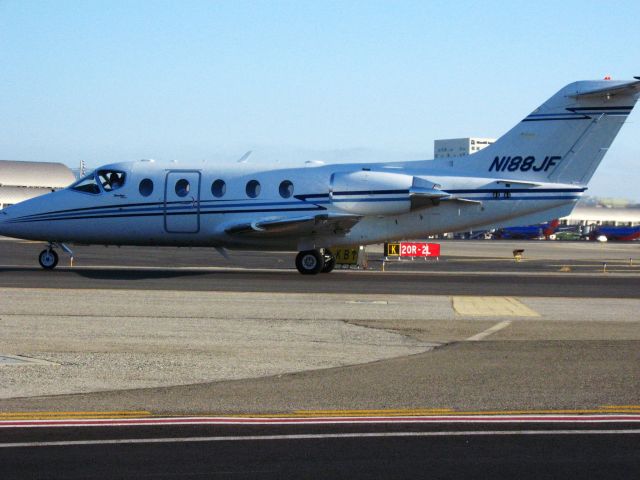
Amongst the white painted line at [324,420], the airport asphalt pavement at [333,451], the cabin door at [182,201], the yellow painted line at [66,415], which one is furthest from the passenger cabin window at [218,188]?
the airport asphalt pavement at [333,451]

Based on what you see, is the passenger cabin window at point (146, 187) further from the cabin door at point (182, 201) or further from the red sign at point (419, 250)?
the red sign at point (419, 250)

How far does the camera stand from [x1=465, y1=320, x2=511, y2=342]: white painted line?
1592cm

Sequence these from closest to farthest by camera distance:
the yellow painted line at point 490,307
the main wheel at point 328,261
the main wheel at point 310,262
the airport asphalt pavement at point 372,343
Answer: the airport asphalt pavement at point 372,343 < the yellow painted line at point 490,307 < the main wheel at point 310,262 < the main wheel at point 328,261

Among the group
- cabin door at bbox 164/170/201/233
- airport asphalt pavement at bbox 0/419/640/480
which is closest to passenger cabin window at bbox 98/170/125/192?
cabin door at bbox 164/170/201/233

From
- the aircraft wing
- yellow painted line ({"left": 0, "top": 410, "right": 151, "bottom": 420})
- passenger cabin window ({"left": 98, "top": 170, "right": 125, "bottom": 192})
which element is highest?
passenger cabin window ({"left": 98, "top": 170, "right": 125, "bottom": 192})

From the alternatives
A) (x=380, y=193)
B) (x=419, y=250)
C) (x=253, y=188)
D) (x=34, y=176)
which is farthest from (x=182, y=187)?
(x=34, y=176)

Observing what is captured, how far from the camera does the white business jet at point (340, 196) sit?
2988cm

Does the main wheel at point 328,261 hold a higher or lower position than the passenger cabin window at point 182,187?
lower

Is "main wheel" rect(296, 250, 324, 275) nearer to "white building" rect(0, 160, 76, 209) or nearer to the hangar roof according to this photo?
"white building" rect(0, 160, 76, 209)

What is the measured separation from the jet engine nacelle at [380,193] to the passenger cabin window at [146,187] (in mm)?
5820

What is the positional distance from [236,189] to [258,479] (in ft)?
78.7

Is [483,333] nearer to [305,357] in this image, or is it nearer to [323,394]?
[305,357]

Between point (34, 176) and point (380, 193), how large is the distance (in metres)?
82.9

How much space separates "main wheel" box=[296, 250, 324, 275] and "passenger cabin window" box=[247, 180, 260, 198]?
2.48m
